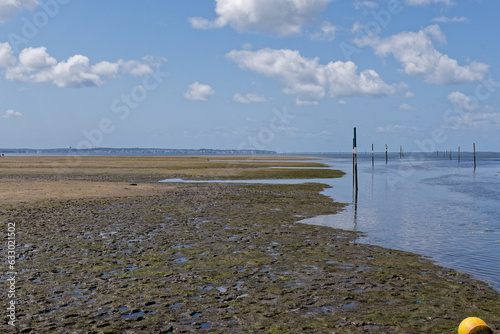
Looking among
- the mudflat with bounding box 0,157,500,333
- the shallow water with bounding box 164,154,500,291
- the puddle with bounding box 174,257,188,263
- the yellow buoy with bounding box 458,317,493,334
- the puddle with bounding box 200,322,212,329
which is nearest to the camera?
the yellow buoy with bounding box 458,317,493,334

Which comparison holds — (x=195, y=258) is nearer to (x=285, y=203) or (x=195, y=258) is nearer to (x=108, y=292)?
(x=108, y=292)

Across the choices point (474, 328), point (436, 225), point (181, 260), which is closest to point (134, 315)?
point (181, 260)

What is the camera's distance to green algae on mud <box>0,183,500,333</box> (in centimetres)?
841

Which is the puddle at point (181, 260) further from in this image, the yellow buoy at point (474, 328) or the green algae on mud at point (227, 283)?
the yellow buoy at point (474, 328)

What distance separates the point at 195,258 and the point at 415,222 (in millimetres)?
13922

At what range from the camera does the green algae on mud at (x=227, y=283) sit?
8.41 metres

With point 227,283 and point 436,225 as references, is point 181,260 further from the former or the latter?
point 436,225

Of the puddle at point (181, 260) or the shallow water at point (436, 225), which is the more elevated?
the puddle at point (181, 260)

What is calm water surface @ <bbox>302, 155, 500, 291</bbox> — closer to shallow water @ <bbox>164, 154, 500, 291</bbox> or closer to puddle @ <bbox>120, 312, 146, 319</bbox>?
shallow water @ <bbox>164, 154, 500, 291</bbox>

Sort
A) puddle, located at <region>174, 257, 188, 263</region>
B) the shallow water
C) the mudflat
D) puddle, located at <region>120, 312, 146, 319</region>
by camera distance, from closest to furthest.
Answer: the mudflat, puddle, located at <region>120, 312, 146, 319</region>, puddle, located at <region>174, 257, 188, 263</region>, the shallow water

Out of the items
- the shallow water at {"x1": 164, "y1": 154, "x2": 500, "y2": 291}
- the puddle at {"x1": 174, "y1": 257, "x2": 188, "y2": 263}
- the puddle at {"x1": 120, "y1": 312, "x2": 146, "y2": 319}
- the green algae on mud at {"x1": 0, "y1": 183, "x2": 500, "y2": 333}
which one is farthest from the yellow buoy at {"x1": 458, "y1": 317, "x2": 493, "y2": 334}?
the puddle at {"x1": 174, "y1": 257, "x2": 188, "y2": 263}

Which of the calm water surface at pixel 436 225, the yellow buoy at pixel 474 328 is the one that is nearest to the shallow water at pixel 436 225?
the calm water surface at pixel 436 225

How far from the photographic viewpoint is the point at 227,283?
36.5ft

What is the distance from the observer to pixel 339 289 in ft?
34.7
